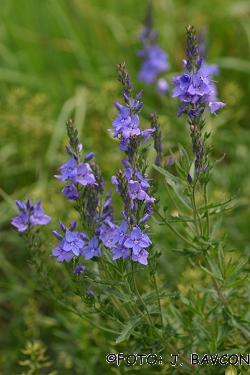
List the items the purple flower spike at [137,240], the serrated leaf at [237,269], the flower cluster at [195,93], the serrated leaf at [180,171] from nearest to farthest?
1. the purple flower spike at [137,240]
2. the flower cluster at [195,93]
3. the serrated leaf at [180,171]
4. the serrated leaf at [237,269]

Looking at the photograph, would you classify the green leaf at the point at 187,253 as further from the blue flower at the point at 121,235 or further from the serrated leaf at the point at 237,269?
the blue flower at the point at 121,235

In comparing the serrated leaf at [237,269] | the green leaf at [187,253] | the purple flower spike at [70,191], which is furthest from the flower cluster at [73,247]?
the serrated leaf at [237,269]

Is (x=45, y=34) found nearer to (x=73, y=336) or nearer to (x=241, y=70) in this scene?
(x=241, y=70)

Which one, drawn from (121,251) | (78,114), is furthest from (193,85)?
(78,114)

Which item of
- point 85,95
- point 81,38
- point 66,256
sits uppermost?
point 81,38

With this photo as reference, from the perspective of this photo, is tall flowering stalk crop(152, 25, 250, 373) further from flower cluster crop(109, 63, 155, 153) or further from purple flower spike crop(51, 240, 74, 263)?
purple flower spike crop(51, 240, 74, 263)

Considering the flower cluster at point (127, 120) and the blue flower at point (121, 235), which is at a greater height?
the flower cluster at point (127, 120)

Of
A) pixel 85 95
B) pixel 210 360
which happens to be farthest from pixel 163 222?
pixel 85 95

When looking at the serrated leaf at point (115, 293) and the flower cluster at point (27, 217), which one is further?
the flower cluster at point (27, 217)
